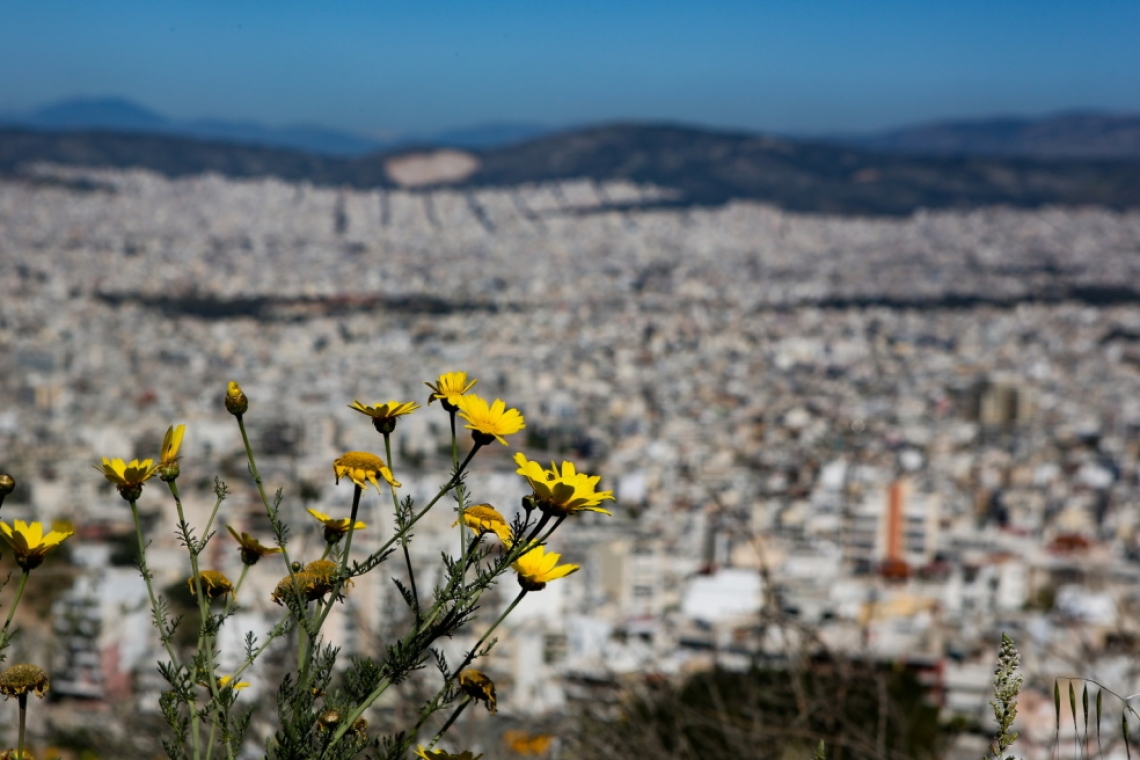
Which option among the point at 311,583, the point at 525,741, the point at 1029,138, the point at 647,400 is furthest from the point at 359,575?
the point at 1029,138

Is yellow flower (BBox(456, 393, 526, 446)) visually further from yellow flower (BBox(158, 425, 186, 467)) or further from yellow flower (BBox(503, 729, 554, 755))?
yellow flower (BBox(503, 729, 554, 755))

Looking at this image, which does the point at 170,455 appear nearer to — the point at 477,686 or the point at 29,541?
the point at 29,541

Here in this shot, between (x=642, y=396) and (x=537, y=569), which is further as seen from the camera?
(x=642, y=396)

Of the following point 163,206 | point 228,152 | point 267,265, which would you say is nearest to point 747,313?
point 267,265

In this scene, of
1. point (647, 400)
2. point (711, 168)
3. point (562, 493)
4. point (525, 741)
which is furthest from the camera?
point (711, 168)

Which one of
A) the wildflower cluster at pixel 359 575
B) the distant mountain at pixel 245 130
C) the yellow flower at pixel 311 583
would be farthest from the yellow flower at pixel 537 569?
the distant mountain at pixel 245 130

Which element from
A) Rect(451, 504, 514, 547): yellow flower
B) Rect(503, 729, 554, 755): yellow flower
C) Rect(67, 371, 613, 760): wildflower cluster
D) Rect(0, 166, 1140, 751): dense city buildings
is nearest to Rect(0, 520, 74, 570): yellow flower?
Rect(67, 371, 613, 760): wildflower cluster
